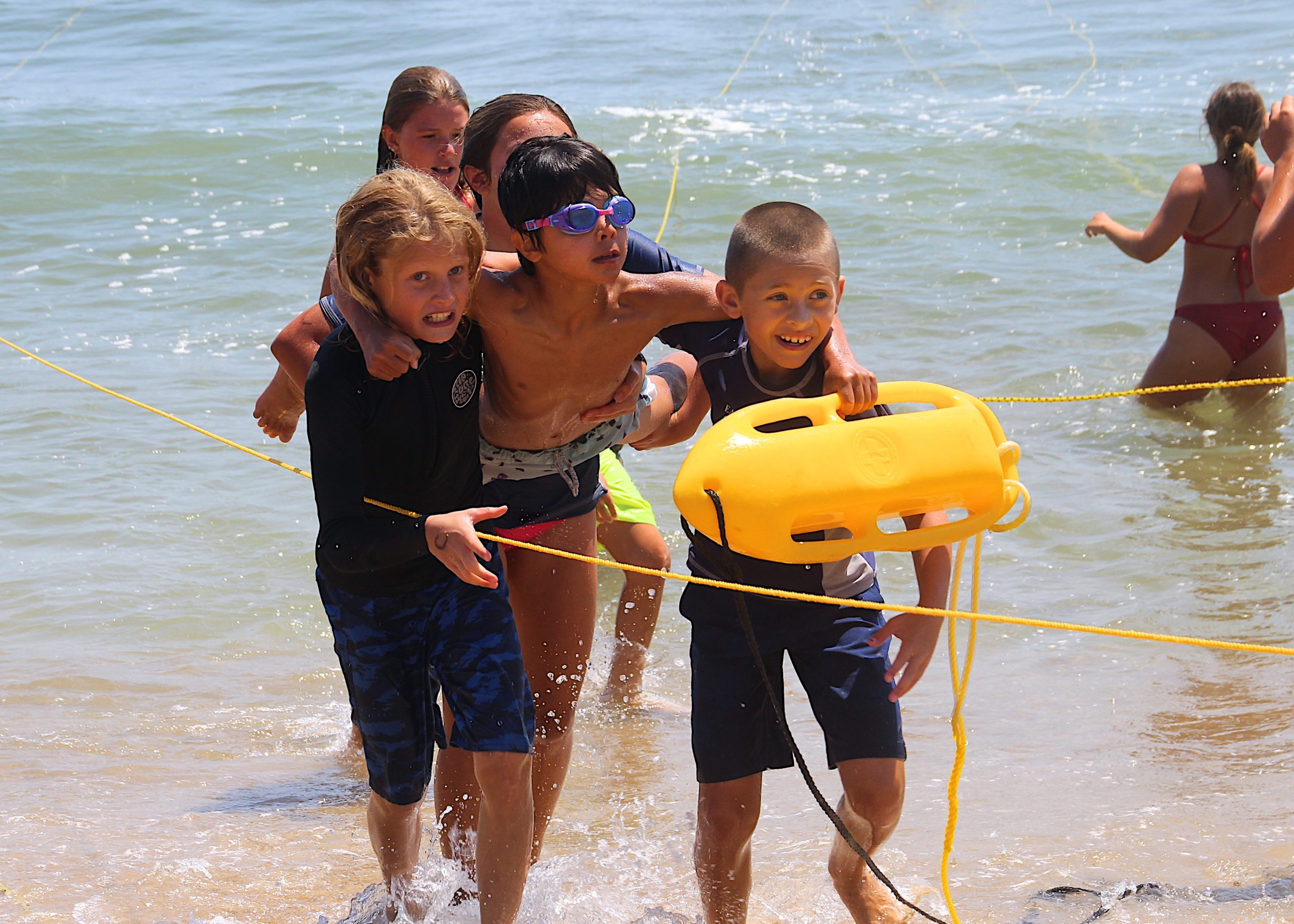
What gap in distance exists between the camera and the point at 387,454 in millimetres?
2656

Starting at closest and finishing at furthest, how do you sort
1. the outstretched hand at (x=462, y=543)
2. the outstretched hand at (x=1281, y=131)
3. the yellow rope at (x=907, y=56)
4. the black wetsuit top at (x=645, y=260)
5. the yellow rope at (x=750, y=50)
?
the outstretched hand at (x=462, y=543)
the black wetsuit top at (x=645, y=260)
the outstretched hand at (x=1281, y=131)
the yellow rope at (x=750, y=50)
the yellow rope at (x=907, y=56)

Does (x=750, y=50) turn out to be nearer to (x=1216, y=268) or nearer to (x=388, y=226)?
(x=1216, y=268)

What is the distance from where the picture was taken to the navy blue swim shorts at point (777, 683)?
2762 mm

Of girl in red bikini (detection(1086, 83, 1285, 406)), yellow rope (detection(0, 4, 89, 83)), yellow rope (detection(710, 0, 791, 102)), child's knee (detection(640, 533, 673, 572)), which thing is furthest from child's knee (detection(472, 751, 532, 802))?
yellow rope (detection(0, 4, 89, 83))

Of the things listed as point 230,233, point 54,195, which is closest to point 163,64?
point 54,195

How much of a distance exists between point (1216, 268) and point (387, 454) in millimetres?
5447

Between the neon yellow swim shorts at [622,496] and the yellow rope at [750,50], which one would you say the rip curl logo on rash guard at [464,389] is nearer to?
the neon yellow swim shorts at [622,496]

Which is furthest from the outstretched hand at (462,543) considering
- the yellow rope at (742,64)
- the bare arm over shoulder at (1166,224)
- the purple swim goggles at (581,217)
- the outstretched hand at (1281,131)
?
the yellow rope at (742,64)

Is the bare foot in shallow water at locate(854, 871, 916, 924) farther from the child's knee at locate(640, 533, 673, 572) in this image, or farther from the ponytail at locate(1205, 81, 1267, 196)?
the ponytail at locate(1205, 81, 1267, 196)

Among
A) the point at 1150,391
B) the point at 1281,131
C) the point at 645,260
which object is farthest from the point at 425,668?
the point at 1281,131

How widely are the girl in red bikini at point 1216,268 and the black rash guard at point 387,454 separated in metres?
4.96

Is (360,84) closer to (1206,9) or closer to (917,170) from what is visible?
(917,170)

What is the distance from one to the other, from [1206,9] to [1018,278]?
1105cm

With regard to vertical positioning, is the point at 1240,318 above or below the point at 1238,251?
below
